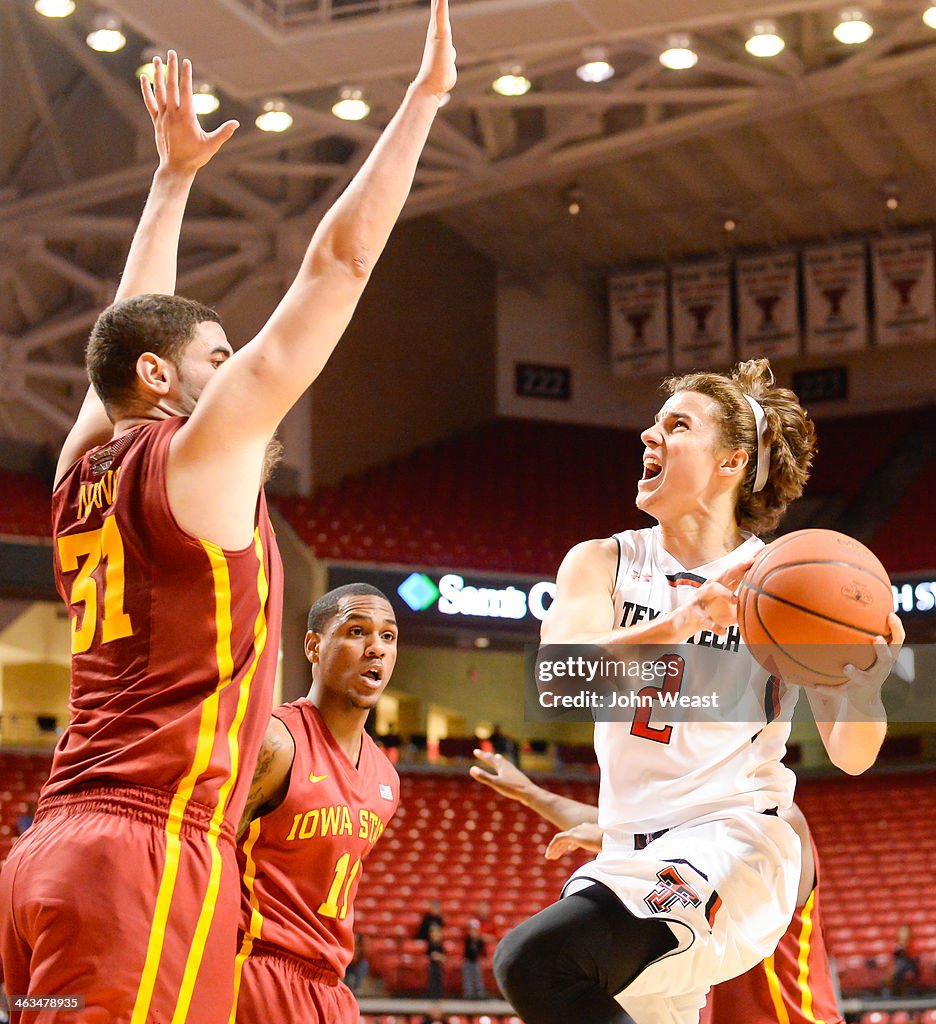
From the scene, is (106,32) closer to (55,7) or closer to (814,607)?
(55,7)

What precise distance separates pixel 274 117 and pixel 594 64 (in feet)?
10.2

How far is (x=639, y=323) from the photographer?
2289cm

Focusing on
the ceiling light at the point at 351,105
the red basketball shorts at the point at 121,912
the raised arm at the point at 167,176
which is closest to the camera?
the red basketball shorts at the point at 121,912

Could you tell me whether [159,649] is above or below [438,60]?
below

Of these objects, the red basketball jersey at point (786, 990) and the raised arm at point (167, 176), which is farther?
the red basketball jersey at point (786, 990)

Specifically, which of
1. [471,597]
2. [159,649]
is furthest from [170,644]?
[471,597]

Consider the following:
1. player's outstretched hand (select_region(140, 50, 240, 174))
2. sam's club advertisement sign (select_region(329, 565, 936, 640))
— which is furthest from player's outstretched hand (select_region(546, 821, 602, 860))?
sam's club advertisement sign (select_region(329, 565, 936, 640))

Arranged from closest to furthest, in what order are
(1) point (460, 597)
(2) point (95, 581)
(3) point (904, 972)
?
(2) point (95, 581) → (3) point (904, 972) → (1) point (460, 597)

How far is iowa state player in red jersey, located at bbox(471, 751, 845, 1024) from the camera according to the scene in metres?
4.37

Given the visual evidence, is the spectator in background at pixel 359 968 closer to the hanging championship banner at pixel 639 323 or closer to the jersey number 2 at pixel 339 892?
the jersey number 2 at pixel 339 892

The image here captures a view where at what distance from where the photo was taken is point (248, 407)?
2.67 m

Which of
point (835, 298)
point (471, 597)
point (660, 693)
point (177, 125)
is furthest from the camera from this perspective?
point (835, 298)

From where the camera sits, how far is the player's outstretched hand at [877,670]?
3.39 metres

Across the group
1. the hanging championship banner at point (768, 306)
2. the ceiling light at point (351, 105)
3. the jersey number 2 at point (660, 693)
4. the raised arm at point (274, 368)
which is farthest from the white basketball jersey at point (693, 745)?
the hanging championship banner at point (768, 306)
